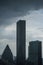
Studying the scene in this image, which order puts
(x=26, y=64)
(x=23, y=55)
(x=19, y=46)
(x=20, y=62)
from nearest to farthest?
(x=26, y=64) < (x=20, y=62) < (x=23, y=55) < (x=19, y=46)

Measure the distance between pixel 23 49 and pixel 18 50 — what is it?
7.86m

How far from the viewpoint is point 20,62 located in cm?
16388

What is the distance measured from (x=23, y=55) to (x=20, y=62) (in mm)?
16636

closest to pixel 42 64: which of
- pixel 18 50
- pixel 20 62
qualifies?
pixel 20 62

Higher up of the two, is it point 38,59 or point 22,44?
point 22,44

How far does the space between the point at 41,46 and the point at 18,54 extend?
1217 inches

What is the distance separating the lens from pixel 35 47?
199250 mm

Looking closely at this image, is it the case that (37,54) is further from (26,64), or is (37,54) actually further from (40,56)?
(26,64)

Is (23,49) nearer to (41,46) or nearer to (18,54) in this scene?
(18,54)

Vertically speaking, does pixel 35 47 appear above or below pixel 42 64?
above

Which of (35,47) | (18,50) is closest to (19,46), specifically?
(18,50)

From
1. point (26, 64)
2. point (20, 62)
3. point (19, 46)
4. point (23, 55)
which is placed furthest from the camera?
point (19, 46)

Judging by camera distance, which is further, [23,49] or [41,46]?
[41,46]

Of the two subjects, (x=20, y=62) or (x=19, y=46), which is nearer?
(x=20, y=62)
